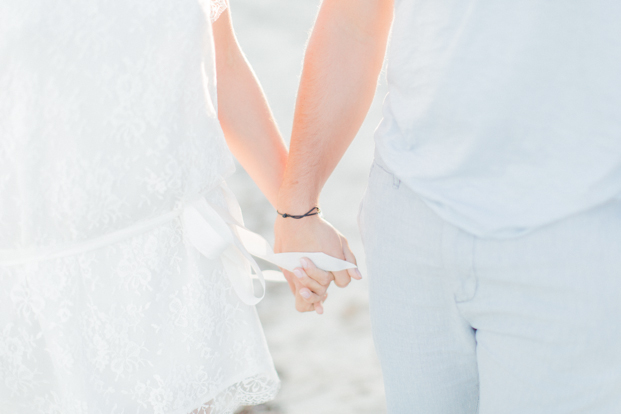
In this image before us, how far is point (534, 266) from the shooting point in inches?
37.9

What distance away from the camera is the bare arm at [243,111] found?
4.03ft

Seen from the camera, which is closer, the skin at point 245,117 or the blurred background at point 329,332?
the skin at point 245,117

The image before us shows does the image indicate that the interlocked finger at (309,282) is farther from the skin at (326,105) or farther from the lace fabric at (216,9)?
the lace fabric at (216,9)

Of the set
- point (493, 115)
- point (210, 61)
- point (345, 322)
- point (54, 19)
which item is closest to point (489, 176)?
point (493, 115)

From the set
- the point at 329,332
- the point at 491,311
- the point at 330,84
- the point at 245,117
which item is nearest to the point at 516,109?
the point at 491,311

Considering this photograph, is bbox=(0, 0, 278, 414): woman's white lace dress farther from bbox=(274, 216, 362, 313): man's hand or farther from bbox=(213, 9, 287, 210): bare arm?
bbox=(274, 216, 362, 313): man's hand

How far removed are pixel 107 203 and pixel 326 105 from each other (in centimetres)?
57

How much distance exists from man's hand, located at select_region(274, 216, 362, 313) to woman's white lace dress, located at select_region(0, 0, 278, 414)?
29 centimetres

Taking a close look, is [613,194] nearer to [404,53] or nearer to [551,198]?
[551,198]

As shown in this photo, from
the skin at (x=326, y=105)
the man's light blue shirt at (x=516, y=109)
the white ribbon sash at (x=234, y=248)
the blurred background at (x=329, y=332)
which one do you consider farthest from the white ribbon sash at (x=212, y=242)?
the blurred background at (x=329, y=332)

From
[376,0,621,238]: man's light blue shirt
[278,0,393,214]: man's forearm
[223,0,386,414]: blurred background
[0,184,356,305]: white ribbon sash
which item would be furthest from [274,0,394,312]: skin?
[223,0,386,414]: blurred background

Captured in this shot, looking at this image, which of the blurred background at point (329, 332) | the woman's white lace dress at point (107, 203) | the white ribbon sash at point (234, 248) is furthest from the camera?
the blurred background at point (329, 332)

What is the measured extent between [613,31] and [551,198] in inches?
11.0

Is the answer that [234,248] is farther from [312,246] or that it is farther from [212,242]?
[312,246]
